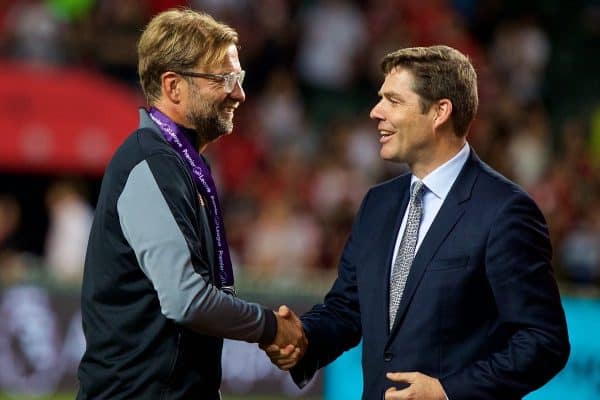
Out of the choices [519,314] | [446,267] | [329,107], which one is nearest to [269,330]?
[446,267]

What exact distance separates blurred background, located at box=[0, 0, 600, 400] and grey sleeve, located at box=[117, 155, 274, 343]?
517 centimetres

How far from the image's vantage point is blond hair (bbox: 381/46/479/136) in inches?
185

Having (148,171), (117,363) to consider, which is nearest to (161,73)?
(148,171)

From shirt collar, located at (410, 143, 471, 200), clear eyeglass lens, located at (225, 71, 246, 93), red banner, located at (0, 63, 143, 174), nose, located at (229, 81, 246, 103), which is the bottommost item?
red banner, located at (0, 63, 143, 174)

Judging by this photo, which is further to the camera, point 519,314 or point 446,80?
point 446,80

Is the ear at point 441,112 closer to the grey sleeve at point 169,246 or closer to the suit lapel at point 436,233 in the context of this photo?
the suit lapel at point 436,233

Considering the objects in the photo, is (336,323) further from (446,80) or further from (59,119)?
(59,119)

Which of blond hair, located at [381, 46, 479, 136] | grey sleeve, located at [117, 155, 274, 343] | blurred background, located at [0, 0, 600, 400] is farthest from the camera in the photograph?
blurred background, located at [0, 0, 600, 400]

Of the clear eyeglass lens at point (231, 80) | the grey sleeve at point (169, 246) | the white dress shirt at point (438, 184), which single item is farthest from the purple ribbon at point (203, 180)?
the white dress shirt at point (438, 184)

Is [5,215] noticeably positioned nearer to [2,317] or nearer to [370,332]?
[2,317]

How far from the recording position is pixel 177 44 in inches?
185

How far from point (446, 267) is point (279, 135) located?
357 inches

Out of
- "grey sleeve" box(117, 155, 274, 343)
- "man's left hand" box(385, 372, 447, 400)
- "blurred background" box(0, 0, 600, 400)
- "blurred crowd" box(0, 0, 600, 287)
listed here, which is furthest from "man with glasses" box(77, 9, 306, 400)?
A: "blurred crowd" box(0, 0, 600, 287)

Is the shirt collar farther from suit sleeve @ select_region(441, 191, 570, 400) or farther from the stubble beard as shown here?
the stubble beard
